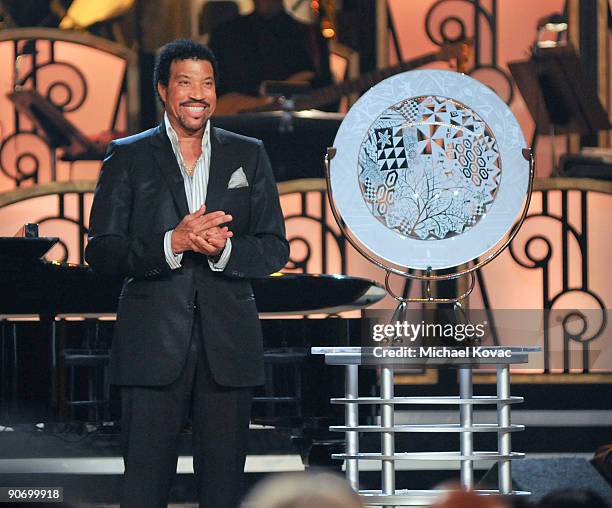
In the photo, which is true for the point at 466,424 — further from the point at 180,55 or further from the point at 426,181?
the point at 180,55

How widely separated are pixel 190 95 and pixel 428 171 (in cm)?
69

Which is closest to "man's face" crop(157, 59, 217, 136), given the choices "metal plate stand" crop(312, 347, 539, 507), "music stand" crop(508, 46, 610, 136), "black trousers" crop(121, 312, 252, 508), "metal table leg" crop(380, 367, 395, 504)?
"black trousers" crop(121, 312, 252, 508)

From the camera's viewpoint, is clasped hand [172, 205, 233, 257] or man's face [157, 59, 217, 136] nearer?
clasped hand [172, 205, 233, 257]

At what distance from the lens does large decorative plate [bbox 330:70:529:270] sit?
324 cm

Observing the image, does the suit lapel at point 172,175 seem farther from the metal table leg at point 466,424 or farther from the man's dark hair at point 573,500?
the man's dark hair at point 573,500

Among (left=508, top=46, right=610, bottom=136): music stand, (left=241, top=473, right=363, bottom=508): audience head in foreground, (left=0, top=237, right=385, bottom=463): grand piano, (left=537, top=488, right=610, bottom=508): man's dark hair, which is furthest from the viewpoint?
(left=508, top=46, right=610, bottom=136): music stand

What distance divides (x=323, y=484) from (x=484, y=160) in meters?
1.99

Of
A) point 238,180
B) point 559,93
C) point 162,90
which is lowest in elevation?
point 238,180

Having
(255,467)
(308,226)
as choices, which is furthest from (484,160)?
(308,226)

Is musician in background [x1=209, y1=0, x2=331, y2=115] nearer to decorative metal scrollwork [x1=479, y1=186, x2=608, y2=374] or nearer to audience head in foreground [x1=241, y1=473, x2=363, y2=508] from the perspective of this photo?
decorative metal scrollwork [x1=479, y1=186, x2=608, y2=374]

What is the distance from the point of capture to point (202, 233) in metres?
2.75

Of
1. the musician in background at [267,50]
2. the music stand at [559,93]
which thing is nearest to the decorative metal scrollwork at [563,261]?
the music stand at [559,93]

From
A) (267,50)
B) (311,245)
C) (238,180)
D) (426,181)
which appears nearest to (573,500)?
(238,180)

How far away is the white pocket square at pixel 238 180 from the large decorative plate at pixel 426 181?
0.39 metres
